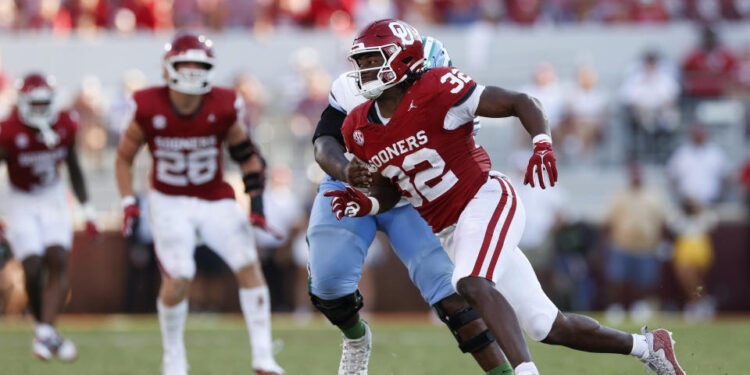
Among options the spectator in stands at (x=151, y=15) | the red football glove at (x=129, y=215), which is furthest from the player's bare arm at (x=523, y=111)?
the spectator in stands at (x=151, y=15)

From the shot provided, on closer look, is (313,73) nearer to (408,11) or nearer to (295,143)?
(295,143)

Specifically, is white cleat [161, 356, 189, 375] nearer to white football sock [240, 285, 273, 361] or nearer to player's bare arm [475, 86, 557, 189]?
white football sock [240, 285, 273, 361]

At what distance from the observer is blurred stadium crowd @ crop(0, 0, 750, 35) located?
15508 mm

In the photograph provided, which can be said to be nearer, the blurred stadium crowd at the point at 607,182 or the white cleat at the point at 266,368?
the white cleat at the point at 266,368

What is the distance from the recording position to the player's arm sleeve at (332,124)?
5426 millimetres

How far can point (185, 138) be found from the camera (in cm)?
670

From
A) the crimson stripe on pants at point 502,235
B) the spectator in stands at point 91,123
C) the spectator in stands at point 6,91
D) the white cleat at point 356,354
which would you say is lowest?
the spectator in stands at point 91,123

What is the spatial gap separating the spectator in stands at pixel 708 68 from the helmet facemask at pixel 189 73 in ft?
28.1

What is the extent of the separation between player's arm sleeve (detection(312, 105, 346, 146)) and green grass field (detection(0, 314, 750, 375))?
1821 millimetres

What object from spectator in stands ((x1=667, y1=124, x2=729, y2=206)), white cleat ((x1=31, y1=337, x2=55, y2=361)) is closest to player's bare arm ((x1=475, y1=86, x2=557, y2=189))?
white cleat ((x1=31, y1=337, x2=55, y2=361))

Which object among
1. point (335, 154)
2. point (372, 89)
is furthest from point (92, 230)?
point (372, 89)

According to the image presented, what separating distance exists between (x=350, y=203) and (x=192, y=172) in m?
2.04

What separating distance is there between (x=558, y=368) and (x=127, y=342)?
426 centimetres

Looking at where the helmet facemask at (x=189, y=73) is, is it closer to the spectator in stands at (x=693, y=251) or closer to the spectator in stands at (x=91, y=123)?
the spectator in stands at (x=693, y=251)
